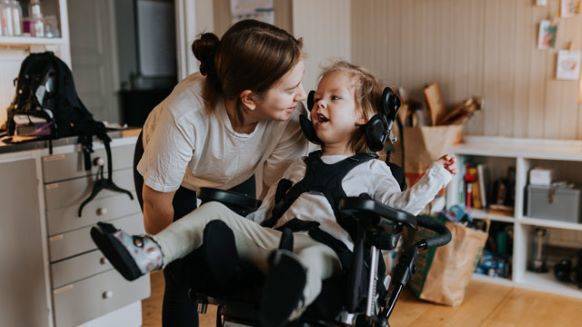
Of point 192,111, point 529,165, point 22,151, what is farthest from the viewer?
point 529,165

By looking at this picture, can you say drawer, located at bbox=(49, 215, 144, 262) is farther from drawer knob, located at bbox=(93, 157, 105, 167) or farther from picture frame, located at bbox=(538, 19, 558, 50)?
picture frame, located at bbox=(538, 19, 558, 50)

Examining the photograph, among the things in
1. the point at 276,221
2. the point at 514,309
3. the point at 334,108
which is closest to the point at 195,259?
the point at 276,221

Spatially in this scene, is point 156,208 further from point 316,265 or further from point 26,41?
point 26,41

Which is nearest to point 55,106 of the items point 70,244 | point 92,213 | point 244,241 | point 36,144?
point 36,144

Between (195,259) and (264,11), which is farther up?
(264,11)

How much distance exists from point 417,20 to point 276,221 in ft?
7.26

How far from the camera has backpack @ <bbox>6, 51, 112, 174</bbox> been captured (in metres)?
2.59

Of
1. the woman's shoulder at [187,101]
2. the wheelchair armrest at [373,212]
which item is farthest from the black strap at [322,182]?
the woman's shoulder at [187,101]

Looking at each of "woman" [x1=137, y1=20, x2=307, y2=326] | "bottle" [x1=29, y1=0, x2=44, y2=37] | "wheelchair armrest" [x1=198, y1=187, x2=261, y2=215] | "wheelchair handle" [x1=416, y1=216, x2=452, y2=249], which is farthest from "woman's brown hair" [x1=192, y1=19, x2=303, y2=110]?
"bottle" [x1=29, y1=0, x2=44, y2=37]

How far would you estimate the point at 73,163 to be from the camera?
8.54 feet

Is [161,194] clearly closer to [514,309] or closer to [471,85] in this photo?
[514,309]

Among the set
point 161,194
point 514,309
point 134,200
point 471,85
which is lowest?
point 514,309

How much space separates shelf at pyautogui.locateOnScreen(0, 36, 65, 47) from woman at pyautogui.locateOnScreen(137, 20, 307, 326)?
1.05 metres

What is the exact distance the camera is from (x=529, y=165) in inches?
131
